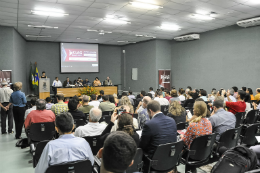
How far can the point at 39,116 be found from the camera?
3.97 meters

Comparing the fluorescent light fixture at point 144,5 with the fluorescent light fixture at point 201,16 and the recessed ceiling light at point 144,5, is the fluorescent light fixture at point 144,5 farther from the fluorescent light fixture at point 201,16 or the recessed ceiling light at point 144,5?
the fluorescent light fixture at point 201,16

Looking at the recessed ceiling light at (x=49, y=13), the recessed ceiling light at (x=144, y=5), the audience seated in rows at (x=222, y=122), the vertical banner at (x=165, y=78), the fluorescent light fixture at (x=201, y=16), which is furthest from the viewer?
the vertical banner at (x=165, y=78)

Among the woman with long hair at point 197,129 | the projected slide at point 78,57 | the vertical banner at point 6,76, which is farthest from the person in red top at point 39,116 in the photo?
the projected slide at point 78,57

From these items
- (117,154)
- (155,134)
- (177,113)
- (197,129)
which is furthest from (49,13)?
(117,154)

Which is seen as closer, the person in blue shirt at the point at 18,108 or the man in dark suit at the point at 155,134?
the man in dark suit at the point at 155,134

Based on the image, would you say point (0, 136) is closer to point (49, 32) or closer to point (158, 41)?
point (49, 32)

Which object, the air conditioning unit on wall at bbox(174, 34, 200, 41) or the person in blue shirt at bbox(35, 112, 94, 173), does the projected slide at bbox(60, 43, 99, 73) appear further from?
the person in blue shirt at bbox(35, 112, 94, 173)

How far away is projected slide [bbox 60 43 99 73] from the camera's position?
14.3m

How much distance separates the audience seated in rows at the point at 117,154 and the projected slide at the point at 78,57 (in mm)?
14049

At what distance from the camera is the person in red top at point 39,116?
3.95 meters

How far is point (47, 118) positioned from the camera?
4.02m

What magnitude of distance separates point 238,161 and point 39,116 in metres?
3.54

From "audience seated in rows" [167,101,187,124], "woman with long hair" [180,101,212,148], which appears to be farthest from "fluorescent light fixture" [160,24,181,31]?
"woman with long hair" [180,101,212,148]

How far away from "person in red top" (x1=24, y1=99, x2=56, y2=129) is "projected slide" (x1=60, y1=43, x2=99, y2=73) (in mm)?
10825
